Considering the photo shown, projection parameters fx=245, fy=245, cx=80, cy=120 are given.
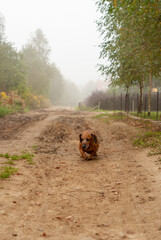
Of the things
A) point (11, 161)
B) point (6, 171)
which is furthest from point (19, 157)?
point (6, 171)

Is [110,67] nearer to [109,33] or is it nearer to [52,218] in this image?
[109,33]

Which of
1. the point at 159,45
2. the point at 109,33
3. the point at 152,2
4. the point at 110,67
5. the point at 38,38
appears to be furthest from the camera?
the point at 38,38

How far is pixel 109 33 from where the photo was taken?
17641 mm

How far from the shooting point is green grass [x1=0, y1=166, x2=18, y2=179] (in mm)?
5502

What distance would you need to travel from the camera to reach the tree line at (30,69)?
29969 mm

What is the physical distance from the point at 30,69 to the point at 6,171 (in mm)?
48505

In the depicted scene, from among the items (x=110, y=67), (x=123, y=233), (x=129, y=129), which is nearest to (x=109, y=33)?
(x=110, y=67)

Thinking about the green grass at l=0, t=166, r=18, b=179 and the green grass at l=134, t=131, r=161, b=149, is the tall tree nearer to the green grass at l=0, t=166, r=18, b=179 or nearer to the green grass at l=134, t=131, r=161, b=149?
the green grass at l=134, t=131, r=161, b=149

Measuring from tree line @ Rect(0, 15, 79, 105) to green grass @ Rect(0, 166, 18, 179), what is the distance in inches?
977

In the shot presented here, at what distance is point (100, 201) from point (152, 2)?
7675mm

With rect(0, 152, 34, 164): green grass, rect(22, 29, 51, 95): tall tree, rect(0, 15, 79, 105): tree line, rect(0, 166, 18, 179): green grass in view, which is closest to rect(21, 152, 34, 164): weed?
rect(0, 152, 34, 164): green grass

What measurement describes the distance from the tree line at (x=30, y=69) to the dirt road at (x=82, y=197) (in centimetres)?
2313

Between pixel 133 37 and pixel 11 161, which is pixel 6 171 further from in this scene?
pixel 133 37

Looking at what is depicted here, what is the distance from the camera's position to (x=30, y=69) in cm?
5200
